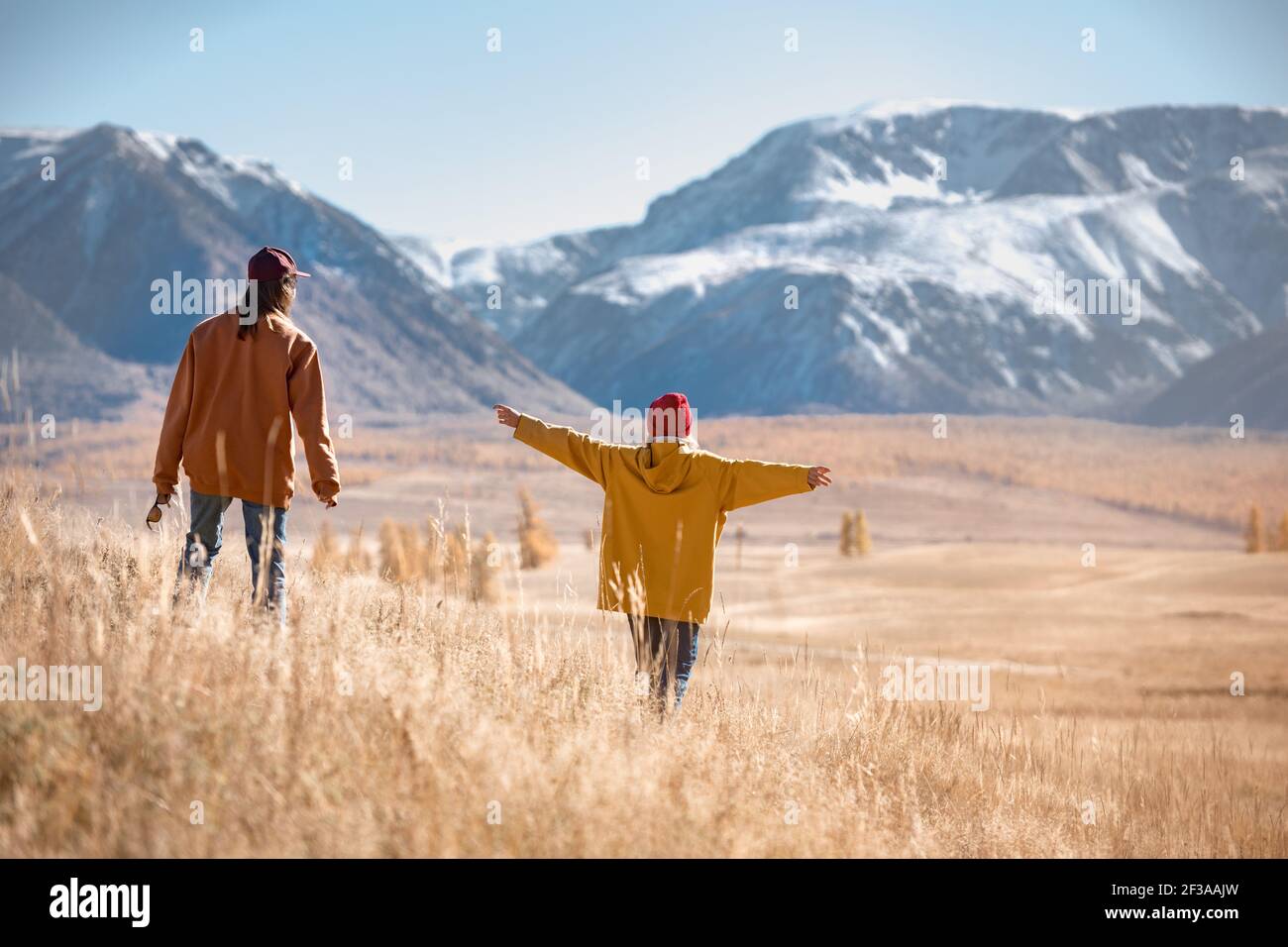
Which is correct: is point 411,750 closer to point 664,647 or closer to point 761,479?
point 664,647

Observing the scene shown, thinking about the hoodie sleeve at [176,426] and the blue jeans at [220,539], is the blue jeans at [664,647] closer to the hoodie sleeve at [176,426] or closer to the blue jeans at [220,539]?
the blue jeans at [220,539]

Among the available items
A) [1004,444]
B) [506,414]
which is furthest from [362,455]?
[506,414]

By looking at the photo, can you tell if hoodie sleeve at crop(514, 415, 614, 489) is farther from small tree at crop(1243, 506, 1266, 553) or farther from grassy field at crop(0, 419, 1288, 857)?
small tree at crop(1243, 506, 1266, 553)

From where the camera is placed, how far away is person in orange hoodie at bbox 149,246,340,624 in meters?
6.05

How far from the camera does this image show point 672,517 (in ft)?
21.0

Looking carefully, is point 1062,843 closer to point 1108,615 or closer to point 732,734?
point 732,734

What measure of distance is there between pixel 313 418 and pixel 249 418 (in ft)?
1.01

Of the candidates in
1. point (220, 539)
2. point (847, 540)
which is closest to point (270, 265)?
point (220, 539)

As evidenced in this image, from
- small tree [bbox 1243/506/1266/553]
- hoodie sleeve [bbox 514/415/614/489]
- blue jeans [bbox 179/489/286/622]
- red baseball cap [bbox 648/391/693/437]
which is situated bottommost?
small tree [bbox 1243/506/1266/553]

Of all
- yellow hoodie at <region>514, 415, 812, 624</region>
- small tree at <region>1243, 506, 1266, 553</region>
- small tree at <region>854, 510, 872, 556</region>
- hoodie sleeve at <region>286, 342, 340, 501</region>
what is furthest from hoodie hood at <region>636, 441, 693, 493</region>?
small tree at <region>1243, 506, 1266, 553</region>

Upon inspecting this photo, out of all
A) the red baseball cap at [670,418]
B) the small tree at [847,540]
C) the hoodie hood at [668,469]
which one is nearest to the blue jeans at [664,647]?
the hoodie hood at [668,469]

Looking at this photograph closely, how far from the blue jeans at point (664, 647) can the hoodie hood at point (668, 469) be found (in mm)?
660
